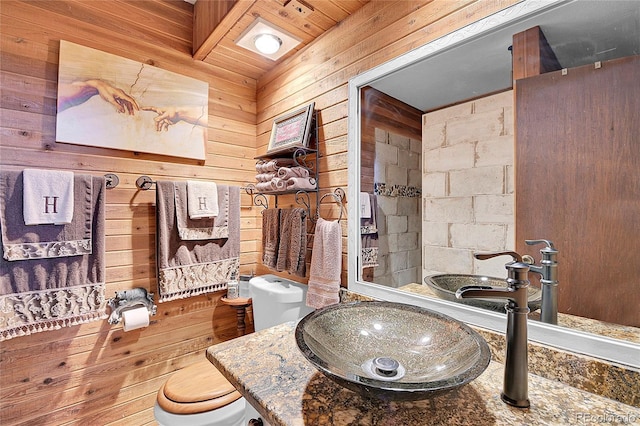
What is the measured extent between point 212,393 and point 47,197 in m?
1.15

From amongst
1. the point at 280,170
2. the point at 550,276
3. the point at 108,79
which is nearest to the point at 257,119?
the point at 280,170

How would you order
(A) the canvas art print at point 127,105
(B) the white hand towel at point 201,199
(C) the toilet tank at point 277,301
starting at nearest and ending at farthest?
(A) the canvas art print at point 127,105 → (C) the toilet tank at point 277,301 → (B) the white hand towel at point 201,199

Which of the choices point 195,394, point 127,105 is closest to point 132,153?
point 127,105

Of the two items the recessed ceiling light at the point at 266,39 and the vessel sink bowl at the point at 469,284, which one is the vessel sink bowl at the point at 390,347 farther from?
the recessed ceiling light at the point at 266,39

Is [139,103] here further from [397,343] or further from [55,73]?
[397,343]

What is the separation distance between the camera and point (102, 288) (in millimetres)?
1391

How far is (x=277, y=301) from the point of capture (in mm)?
1546

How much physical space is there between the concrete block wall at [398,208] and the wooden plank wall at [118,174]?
1103 mm

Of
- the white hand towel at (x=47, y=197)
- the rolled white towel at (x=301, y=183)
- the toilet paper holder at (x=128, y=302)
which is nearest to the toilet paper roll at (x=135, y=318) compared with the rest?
the toilet paper holder at (x=128, y=302)

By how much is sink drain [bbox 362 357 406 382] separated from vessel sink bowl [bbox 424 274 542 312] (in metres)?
0.39

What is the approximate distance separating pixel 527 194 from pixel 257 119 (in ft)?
5.82

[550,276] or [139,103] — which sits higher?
[139,103]

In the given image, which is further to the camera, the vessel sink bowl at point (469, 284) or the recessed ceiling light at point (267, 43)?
the recessed ceiling light at point (267, 43)

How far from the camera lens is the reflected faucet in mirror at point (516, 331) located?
2.14 feet
